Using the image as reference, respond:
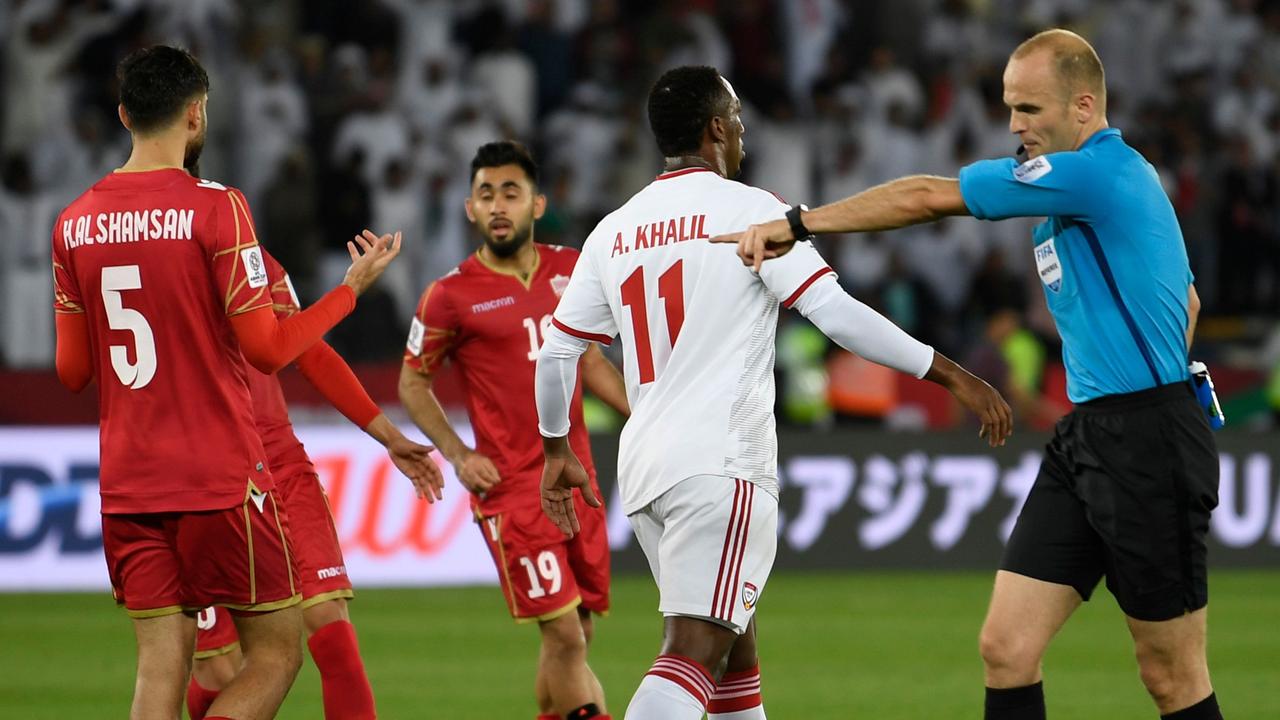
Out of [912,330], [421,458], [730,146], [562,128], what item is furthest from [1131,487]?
[562,128]

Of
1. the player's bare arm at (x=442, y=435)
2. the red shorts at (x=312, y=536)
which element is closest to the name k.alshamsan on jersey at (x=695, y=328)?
the red shorts at (x=312, y=536)

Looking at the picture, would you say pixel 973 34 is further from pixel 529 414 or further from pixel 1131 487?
pixel 1131 487

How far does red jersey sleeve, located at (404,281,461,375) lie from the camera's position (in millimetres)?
7363

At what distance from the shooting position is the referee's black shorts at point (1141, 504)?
5.28 meters

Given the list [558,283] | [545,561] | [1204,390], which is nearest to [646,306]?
[1204,390]

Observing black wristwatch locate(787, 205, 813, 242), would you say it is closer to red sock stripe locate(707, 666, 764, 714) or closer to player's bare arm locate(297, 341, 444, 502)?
red sock stripe locate(707, 666, 764, 714)

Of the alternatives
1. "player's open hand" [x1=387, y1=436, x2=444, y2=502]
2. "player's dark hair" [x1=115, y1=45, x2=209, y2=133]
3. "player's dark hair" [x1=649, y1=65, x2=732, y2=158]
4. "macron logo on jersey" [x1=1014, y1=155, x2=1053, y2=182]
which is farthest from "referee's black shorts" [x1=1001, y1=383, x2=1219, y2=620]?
"player's dark hair" [x1=115, y1=45, x2=209, y2=133]

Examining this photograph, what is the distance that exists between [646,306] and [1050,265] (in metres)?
1.20

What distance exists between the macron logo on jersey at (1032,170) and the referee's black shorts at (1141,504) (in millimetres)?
747

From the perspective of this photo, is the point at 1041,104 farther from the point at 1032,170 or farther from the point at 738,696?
the point at 738,696

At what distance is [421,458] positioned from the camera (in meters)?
6.27

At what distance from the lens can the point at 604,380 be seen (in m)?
7.20

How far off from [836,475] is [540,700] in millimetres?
6440

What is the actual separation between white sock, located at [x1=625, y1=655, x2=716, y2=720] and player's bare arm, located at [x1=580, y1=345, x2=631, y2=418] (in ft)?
6.83
